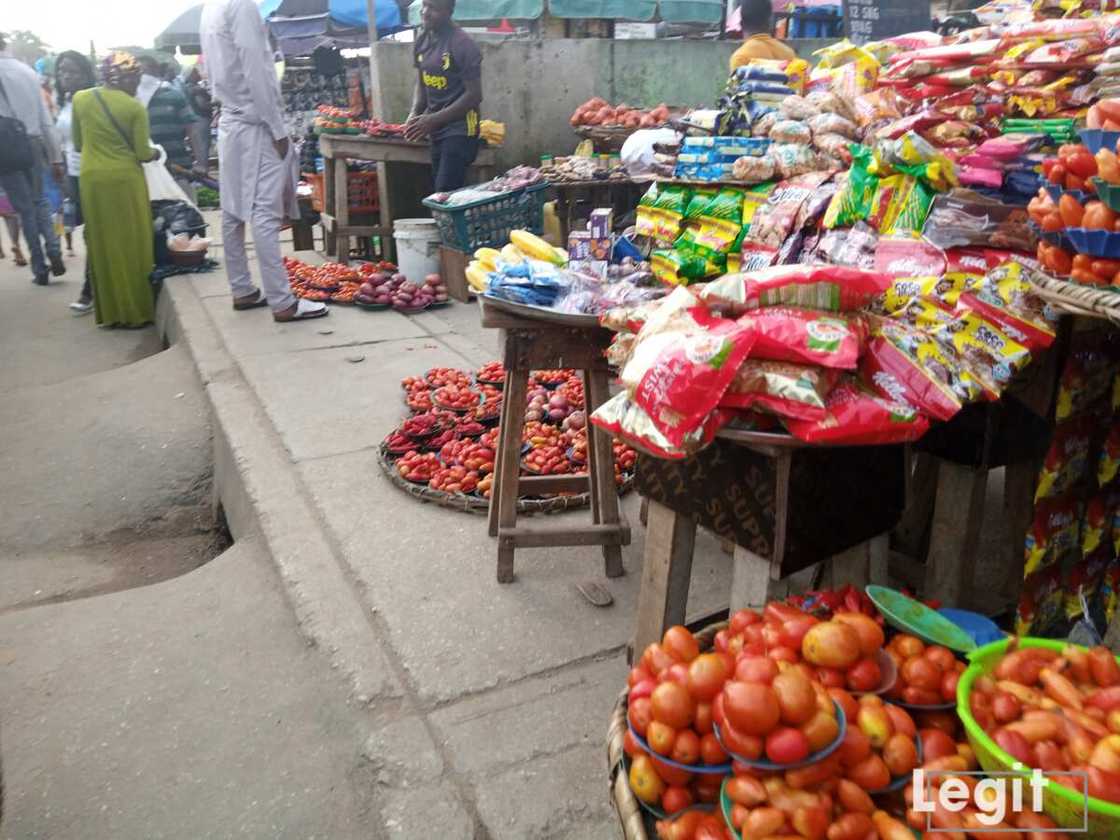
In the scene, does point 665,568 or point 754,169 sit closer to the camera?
point 665,568

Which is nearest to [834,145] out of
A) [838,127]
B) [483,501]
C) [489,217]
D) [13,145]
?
[838,127]

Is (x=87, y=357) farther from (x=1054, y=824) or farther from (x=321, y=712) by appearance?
(x=1054, y=824)

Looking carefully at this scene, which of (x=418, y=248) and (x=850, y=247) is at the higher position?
(x=850, y=247)

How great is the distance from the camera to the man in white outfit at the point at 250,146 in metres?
5.76

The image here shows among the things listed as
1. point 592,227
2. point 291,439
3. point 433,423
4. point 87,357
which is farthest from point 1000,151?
point 87,357

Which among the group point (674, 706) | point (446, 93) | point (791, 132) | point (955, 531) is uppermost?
point (446, 93)

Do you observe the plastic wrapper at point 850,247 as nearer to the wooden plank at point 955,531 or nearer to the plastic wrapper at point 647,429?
the wooden plank at point 955,531

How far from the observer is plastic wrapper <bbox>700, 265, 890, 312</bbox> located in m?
1.79

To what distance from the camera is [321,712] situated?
2.45 meters

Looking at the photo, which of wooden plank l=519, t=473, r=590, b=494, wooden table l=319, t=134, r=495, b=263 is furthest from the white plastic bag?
wooden plank l=519, t=473, r=590, b=494

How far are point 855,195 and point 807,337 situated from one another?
1045 millimetres

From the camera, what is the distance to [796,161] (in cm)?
285

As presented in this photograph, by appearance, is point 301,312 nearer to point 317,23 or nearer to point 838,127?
point 838,127

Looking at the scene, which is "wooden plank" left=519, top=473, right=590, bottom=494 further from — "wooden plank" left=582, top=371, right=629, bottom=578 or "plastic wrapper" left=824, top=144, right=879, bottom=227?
"plastic wrapper" left=824, top=144, right=879, bottom=227
